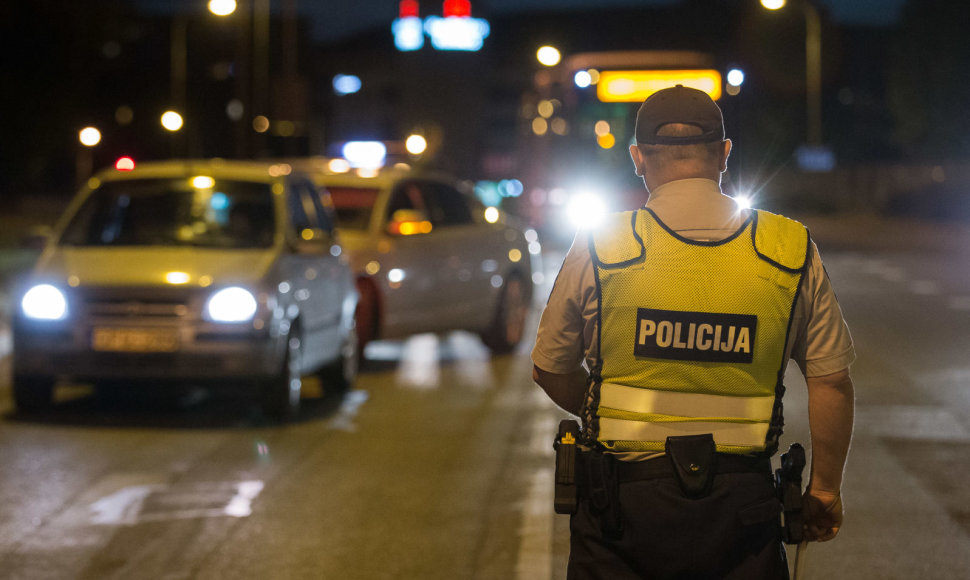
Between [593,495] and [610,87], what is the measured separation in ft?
71.4

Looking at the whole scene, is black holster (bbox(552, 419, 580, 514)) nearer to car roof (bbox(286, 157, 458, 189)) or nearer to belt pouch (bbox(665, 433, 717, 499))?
belt pouch (bbox(665, 433, 717, 499))

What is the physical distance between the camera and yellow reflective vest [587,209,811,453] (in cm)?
335

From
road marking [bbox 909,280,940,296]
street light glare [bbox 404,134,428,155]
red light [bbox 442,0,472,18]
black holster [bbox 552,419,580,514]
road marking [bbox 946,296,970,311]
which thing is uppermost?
red light [bbox 442,0,472,18]

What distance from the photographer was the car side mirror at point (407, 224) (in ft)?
42.5

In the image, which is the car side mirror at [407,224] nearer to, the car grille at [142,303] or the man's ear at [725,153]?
the car grille at [142,303]

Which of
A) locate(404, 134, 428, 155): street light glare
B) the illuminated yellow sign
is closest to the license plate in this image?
the illuminated yellow sign

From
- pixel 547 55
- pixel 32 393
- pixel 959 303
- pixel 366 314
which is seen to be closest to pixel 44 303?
pixel 32 393

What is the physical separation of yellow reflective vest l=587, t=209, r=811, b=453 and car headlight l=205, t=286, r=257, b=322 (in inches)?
264

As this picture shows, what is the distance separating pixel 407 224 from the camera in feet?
42.6

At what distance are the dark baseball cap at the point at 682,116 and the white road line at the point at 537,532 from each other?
9.38 ft

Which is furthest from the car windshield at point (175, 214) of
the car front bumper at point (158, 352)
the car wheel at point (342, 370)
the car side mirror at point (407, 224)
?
the car side mirror at point (407, 224)

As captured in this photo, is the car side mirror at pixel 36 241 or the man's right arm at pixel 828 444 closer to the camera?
the man's right arm at pixel 828 444

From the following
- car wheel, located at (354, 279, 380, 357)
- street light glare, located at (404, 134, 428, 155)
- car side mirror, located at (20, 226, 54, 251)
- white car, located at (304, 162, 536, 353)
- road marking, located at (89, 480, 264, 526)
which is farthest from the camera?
street light glare, located at (404, 134, 428, 155)

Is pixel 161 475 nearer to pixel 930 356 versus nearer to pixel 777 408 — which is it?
pixel 777 408
